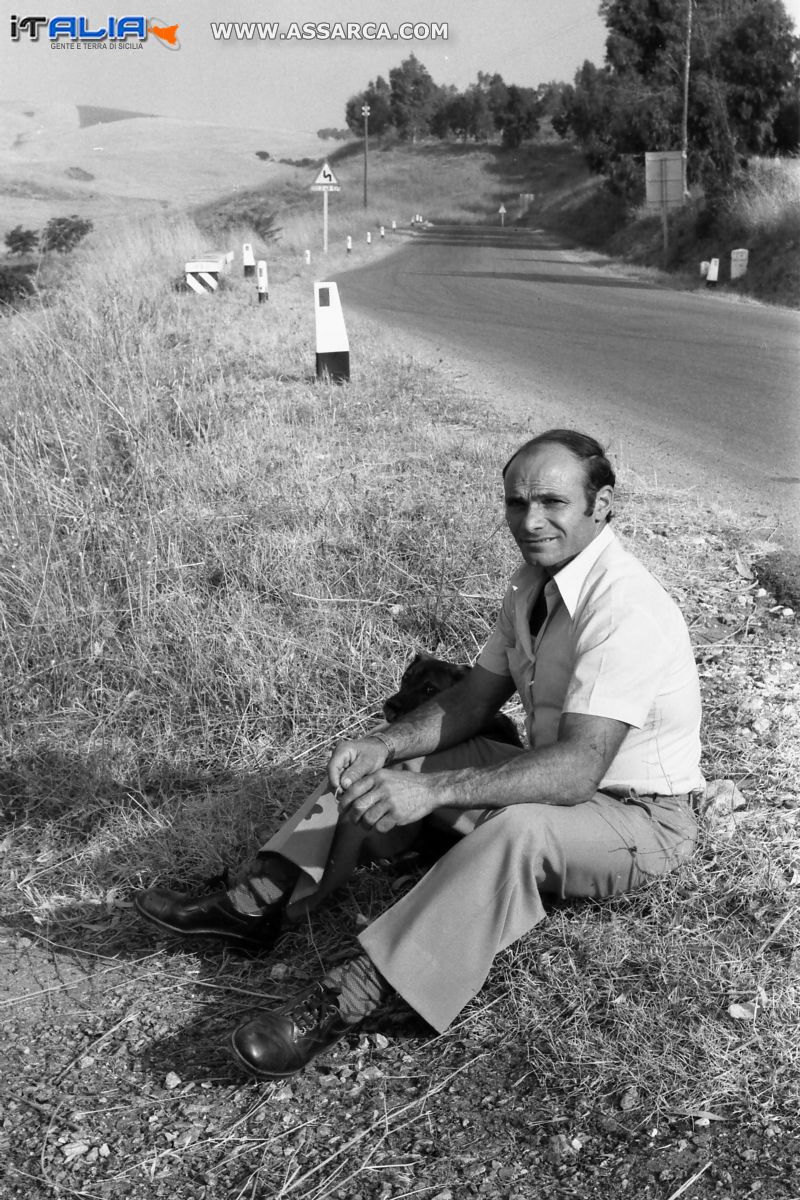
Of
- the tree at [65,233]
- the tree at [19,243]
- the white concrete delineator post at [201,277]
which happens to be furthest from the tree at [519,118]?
the white concrete delineator post at [201,277]

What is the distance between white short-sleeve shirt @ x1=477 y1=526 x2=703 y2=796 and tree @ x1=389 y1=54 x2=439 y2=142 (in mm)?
95586

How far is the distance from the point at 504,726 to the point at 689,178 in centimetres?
2981

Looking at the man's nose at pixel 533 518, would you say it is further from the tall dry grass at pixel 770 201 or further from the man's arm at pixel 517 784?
the tall dry grass at pixel 770 201

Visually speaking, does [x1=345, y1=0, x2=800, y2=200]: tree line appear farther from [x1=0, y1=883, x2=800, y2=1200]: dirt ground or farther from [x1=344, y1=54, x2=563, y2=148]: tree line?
[x1=344, y1=54, x2=563, y2=148]: tree line

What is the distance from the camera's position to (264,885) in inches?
119

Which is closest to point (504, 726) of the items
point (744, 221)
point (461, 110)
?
point (744, 221)

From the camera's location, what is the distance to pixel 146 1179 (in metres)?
2.36

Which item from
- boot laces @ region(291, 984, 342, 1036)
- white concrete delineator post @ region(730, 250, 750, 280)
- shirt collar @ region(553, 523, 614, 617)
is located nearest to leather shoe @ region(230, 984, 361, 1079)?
boot laces @ region(291, 984, 342, 1036)

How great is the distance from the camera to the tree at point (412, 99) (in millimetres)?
92688

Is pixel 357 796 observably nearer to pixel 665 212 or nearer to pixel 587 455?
pixel 587 455

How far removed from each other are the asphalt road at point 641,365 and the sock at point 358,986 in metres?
3.51

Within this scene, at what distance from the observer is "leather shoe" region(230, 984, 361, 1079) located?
2486mm

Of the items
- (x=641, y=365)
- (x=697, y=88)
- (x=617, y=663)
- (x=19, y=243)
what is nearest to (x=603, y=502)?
(x=617, y=663)

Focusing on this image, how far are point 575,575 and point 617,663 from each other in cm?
27
